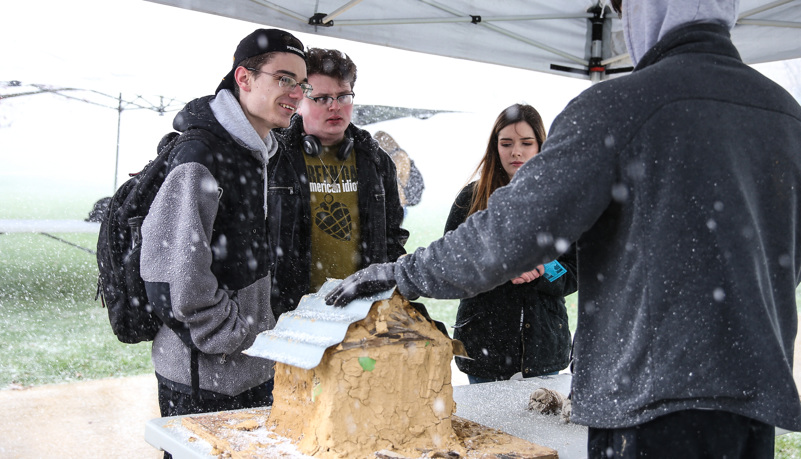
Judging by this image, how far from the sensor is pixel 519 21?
420 centimetres

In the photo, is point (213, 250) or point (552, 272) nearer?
point (213, 250)

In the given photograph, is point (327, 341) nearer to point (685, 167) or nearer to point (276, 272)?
point (685, 167)

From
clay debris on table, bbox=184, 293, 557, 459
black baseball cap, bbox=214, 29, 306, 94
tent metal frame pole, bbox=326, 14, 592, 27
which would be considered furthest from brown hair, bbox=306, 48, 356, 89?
clay debris on table, bbox=184, 293, 557, 459

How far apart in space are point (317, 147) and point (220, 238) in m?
0.92

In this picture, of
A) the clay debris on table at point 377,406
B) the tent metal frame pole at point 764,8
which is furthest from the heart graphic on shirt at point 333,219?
the tent metal frame pole at point 764,8

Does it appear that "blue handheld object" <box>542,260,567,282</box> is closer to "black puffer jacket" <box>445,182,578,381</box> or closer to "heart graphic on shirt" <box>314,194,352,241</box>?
"black puffer jacket" <box>445,182,578,381</box>

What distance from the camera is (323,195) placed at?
9.81 feet

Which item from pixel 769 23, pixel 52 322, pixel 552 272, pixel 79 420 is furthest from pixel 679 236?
pixel 52 322

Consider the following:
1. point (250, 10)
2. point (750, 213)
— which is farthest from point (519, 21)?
point (750, 213)

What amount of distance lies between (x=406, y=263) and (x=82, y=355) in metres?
7.78

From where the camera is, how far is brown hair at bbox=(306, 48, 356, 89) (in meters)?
2.96

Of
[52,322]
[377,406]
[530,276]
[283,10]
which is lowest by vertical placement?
[52,322]

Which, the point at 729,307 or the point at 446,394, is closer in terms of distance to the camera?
the point at 729,307

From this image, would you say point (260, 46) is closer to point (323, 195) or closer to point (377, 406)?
point (323, 195)
